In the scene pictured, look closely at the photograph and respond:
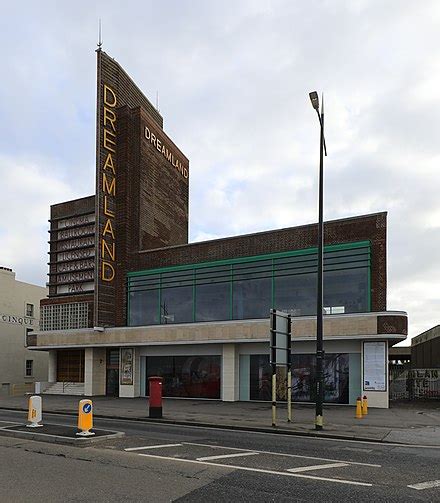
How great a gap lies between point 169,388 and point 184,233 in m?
13.5

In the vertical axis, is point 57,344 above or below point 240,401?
above

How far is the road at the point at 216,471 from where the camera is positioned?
27.7 feet

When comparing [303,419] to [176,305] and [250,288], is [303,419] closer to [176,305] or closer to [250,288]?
[250,288]

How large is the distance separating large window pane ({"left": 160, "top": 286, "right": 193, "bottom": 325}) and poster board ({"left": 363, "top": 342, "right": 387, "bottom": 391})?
1023 cm

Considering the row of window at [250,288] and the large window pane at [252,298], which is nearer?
the row of window at [250,288]

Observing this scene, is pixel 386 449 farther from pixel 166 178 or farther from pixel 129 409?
pixel 166 178

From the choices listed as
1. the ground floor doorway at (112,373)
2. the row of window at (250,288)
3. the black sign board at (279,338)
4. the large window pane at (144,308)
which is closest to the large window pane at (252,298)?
the row of window at (250,288)

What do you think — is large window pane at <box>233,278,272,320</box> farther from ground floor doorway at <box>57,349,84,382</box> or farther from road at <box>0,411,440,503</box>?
road at <box>0,411,440,503</box>

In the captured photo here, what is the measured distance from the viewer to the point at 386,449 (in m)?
13.5

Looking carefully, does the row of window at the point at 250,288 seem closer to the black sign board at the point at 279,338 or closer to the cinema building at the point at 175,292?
the cinema building at the point at 175,292

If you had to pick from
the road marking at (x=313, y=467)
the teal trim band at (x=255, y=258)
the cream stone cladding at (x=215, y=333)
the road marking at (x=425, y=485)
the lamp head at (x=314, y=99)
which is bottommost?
the road marking at (x=313, y=467)

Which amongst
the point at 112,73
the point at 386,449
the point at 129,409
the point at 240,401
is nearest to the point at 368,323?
the point at 240,401

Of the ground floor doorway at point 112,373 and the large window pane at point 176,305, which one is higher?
the large window pane at point 176,305

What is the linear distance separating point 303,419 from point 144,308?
655 inches
